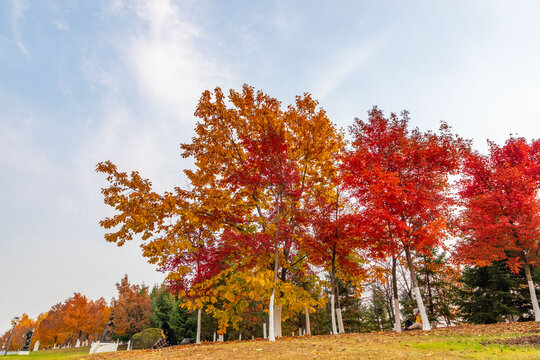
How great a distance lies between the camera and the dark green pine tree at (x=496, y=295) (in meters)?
19.8

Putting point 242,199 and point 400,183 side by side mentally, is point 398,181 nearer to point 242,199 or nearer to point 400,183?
Result: point 400,183

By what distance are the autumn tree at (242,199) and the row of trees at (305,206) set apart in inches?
2.2

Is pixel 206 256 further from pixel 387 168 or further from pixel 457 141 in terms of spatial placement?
pixel 457 141

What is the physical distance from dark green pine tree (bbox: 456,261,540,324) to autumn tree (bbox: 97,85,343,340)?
50.1 feet

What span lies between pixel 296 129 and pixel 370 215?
5513mm

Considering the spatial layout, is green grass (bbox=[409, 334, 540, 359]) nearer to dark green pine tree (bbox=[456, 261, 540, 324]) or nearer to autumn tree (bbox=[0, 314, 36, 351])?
dark green pine tree (bbox=[456, 261, 540, 324])

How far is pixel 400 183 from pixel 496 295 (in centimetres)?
1471

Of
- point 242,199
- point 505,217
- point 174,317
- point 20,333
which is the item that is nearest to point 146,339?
point 174,317

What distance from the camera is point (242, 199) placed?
1453 centimetres

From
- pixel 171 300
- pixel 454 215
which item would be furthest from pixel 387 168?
pixel 171 300

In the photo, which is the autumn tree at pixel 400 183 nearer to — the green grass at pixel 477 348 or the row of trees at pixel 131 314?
the green grass at pixel 477 348

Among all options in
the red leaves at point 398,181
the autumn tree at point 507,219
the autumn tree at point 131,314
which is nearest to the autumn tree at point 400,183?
the red leaves at point 398,181

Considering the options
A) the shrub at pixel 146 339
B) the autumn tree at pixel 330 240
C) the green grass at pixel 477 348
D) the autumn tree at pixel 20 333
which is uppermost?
the autumn tree at pixel 330 240

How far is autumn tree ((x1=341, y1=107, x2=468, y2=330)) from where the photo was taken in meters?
12.1
